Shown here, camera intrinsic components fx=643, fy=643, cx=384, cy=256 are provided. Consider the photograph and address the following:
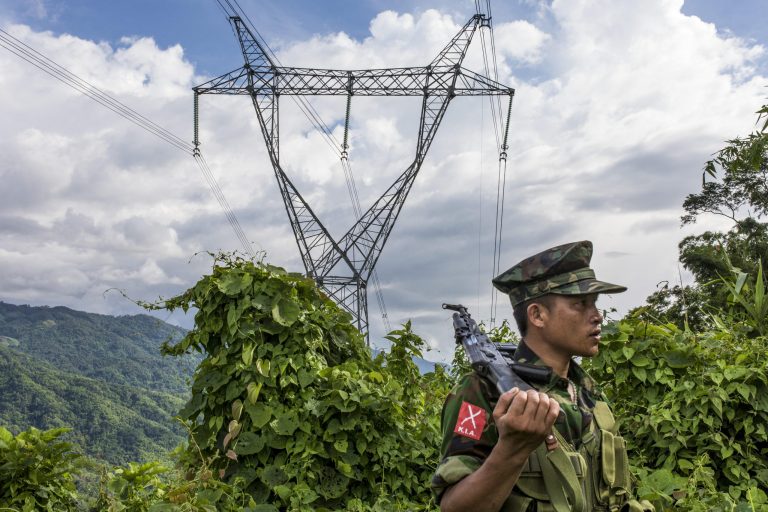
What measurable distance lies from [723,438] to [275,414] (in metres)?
3.25

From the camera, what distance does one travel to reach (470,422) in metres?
2.26

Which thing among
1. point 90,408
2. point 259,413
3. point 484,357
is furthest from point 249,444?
point 90,408

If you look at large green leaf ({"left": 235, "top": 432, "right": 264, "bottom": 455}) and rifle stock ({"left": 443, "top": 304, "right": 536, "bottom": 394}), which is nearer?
rifle stock ({"left": 443, "top": 304, "right": 536, "bottom": 394})

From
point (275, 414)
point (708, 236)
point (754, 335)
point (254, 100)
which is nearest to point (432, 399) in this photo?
point (275, 414)

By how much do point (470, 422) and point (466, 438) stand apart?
6 centimetres

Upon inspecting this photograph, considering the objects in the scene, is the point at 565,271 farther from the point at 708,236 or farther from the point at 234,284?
the point at 708,236

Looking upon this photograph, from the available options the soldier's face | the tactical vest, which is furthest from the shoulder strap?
the soldier's face

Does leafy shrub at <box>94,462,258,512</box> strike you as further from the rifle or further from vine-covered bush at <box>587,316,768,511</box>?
vine-covered bush at <box>587,316,768,511</box>

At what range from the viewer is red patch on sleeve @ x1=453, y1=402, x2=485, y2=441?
2.24 m

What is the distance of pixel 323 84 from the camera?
23.5 metres

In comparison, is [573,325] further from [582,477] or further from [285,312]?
[285,312]

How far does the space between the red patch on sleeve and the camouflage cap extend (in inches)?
24.9

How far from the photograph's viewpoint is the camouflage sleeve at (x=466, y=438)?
2.21 metres

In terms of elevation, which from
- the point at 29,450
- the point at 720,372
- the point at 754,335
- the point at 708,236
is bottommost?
the point at 29,450
